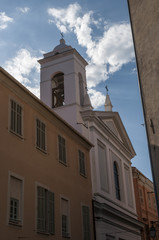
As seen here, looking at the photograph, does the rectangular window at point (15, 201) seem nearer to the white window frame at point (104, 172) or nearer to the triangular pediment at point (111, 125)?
the white window frame at point (104, 172)

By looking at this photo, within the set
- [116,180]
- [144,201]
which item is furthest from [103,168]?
[144,201]

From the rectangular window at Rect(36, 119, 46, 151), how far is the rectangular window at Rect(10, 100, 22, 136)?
1274 mm

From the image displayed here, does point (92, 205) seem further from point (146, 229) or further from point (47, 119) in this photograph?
point (146, 229)

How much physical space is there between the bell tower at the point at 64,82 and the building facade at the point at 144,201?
9.49 meters

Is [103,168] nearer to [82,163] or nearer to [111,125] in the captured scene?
[111,125]

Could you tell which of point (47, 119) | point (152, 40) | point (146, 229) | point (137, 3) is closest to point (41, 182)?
point (47, 119)

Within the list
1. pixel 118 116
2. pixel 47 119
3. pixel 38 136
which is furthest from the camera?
pixel 118 116

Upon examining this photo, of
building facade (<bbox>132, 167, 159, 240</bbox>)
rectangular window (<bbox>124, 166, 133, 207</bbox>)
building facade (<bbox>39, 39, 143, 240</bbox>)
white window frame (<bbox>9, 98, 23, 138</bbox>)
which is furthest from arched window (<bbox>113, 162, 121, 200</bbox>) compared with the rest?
white window frame (<bbox>9, 98, 23, 138</bbox>)

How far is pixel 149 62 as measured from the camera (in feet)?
44.5

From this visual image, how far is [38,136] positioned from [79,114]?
9.47 meters

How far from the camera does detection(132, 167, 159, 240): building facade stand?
101ft

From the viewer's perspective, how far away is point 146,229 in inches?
1236

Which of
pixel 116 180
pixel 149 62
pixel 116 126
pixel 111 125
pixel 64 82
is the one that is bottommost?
pixel 116 180

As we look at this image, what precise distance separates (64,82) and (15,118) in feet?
43.0
